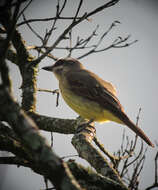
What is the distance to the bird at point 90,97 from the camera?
198 inches

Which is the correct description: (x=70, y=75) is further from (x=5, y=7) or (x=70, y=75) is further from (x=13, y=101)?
(x=13, y=101)

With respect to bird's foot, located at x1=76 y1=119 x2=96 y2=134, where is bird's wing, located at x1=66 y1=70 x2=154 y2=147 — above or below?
above

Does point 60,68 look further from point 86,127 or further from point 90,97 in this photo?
point 86,127

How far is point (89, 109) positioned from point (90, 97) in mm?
376

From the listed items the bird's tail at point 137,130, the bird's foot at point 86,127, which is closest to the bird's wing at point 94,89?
the bird's tail at point 137,130

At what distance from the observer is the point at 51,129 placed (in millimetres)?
4738

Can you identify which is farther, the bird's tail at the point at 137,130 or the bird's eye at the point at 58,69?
the bird's eye at the point at 58,69

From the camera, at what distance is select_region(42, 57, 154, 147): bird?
198 inches

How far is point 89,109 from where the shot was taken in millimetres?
5105

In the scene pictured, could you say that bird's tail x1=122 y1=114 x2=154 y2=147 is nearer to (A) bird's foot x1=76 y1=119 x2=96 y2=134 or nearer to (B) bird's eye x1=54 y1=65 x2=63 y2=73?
(A) bird's foot x1=76 y1=119 x2=96 y2=134

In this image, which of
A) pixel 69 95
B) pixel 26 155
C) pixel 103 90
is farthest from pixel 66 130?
pixel 26 155

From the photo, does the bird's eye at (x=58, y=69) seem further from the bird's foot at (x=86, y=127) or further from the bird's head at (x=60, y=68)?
the bird's foot at (x=86, y=127)

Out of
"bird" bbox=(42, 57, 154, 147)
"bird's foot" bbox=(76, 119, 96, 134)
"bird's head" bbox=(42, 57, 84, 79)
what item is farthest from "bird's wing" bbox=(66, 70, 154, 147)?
"bird's foot" bbox=(76, 119, 96, 134)

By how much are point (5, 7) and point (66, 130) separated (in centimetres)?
301
